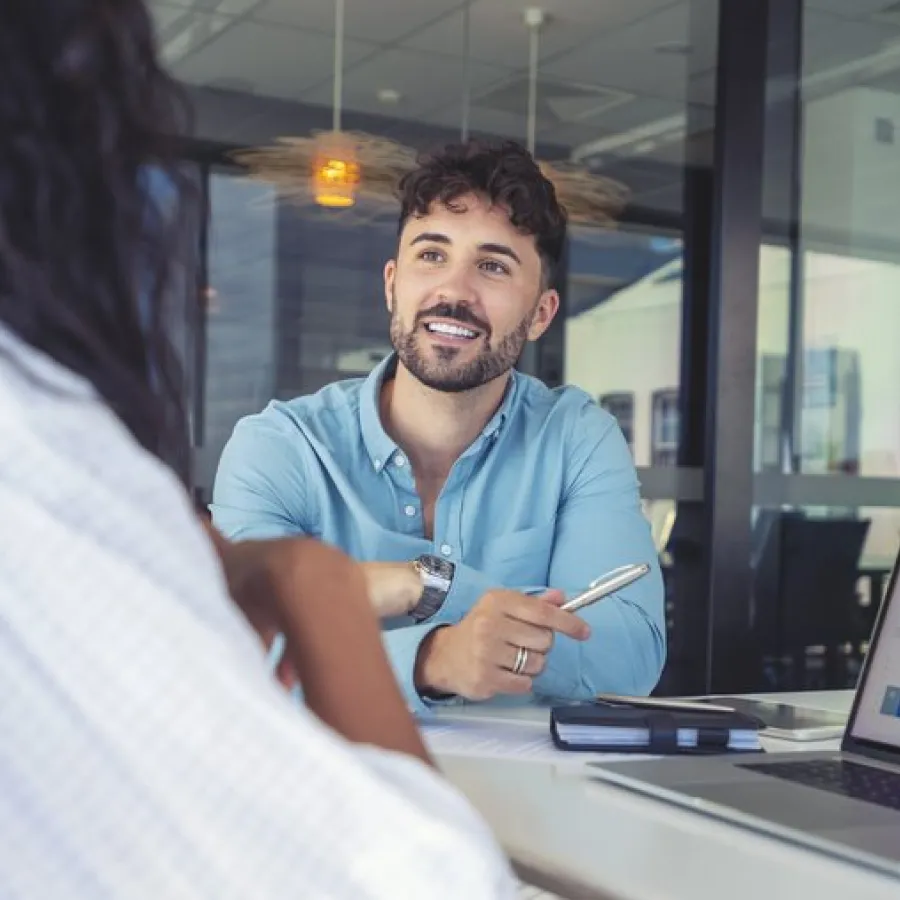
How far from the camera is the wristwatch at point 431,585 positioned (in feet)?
5.47

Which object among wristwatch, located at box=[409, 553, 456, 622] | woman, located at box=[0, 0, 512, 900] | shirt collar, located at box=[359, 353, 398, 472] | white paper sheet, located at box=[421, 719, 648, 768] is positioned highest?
shirt collar, located at box=[359, 353, 398, 472]

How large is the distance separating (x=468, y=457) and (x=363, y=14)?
3.01 m

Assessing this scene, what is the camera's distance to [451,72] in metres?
4.89

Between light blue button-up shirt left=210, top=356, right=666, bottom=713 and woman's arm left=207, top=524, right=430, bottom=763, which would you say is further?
light blue button-up shirt left=210, top=356, right=666, bottom=713

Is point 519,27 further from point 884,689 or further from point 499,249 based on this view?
point 884,689

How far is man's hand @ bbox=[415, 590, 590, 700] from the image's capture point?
143 centimetres

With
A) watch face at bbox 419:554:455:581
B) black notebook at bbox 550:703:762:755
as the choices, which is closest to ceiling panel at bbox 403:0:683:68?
watch face at bbox 419:554:455:581

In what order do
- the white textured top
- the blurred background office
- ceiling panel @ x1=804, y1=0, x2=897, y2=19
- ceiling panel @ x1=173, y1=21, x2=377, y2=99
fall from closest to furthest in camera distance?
the white textured top < the blurred background office < ceiling panel @ x1=804, y1=0, x2=897, y2=19 < ceiling panel @ x1=173, y1=21, x2=377, y2=99

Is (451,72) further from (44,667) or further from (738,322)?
(44,667)

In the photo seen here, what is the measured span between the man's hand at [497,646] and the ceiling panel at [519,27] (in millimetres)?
3492

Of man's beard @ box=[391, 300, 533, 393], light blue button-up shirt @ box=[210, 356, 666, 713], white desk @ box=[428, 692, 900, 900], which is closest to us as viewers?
white desk @ box=[428, 692, 900, 900]

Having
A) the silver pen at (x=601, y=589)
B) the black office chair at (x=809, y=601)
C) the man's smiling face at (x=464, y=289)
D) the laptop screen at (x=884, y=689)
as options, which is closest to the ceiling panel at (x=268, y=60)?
the black office chair at (x=809, y=601)

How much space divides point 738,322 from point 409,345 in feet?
6.54

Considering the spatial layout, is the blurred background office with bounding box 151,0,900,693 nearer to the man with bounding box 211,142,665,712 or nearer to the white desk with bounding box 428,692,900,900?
the man with bounding box 211,142,665,712
